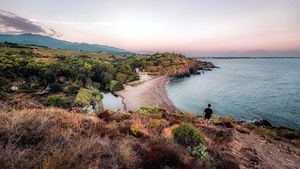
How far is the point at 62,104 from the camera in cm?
3578

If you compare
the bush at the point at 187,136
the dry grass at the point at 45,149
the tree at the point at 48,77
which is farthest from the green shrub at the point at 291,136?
the tree at the point at 48,77

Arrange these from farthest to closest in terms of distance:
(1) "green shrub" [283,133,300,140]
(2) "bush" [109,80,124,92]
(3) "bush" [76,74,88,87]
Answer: (2) "bush" [109,80,124,92]
(3) "bush" [76,74,88,87]
(1) "green shrub" [283,133,300,140]

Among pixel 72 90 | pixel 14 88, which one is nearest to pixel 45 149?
pixel 72 90

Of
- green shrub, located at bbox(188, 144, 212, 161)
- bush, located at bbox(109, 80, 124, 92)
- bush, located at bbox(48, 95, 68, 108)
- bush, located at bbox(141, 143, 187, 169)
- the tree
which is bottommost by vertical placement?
→ bush, located at bbox(109, 80, 124, 92)

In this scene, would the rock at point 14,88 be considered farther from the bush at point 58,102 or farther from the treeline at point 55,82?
the bush at point 58,102

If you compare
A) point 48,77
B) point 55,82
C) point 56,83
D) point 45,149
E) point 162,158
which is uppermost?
point 45,149

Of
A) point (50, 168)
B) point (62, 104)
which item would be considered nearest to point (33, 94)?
point (62, 104)

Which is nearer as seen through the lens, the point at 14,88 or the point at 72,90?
the point at 14,88

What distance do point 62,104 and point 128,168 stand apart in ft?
114

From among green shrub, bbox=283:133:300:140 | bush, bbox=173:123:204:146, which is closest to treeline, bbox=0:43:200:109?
green shrub, bbox=283:133:300:140

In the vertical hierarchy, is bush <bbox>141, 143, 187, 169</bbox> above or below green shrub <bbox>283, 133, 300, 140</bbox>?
above

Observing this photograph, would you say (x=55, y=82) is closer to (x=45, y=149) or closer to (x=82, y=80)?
(x=82, y=80)

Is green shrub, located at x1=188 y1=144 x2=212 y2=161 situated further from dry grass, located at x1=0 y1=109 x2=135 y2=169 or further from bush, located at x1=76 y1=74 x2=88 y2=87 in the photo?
bush, located at x1=76 y1=74 x2=88 y2=87

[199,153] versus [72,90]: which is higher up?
[199,153]
